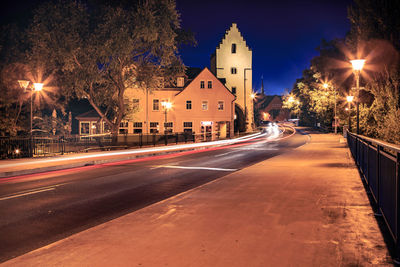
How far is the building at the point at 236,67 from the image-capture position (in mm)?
58031

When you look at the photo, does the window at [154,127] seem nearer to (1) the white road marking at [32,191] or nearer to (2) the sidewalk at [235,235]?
(1) the white road marking at [32,191]

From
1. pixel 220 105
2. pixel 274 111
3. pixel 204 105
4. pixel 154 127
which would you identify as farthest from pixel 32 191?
pixel 274 111

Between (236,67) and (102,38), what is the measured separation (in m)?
33.5

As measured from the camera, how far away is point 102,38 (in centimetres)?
2850

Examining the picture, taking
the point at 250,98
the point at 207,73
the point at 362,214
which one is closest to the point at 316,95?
the point at 250,98

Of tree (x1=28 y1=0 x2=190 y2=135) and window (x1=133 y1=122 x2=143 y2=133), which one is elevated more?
tree (x1=28 y1=0 x2=190 y2=135)

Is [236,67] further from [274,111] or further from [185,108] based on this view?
[274,111]

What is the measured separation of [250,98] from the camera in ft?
192

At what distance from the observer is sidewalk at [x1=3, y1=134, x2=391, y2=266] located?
14.4 ft

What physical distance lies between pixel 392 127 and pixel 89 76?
2504 cm

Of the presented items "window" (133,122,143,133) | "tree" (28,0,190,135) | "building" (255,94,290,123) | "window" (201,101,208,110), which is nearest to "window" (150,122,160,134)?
"window" (133,122,143,133)

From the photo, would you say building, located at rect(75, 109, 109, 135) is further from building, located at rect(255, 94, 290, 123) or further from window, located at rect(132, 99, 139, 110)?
building, located at rect(255, 94, 290, 123)

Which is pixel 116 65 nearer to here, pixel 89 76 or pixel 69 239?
pixel 89 76

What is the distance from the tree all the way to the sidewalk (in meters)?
23.2
